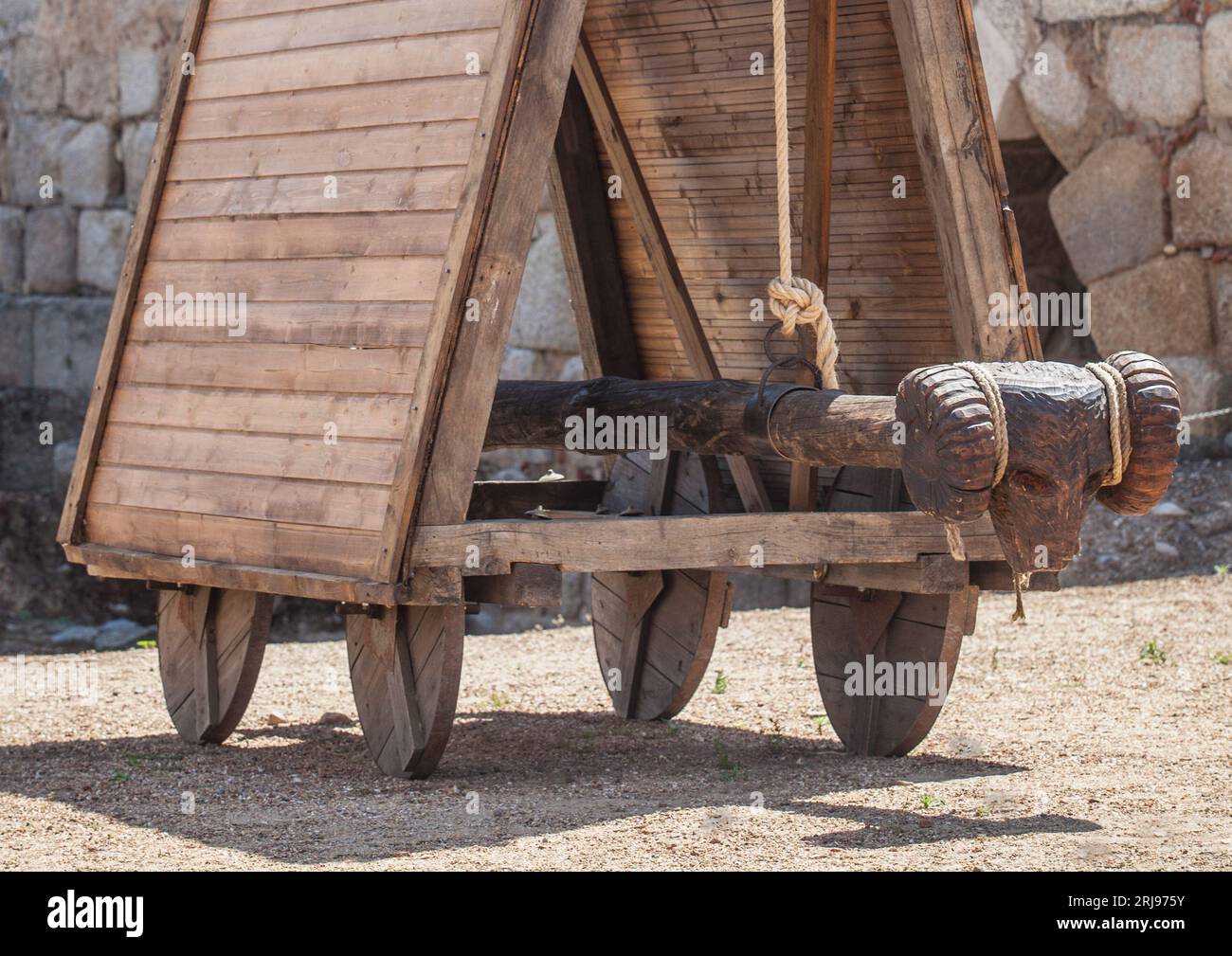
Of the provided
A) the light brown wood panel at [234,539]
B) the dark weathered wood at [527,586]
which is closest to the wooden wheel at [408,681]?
the dark weathered wood at [527,586]

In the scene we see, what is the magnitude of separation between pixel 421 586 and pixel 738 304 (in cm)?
223

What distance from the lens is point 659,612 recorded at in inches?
262

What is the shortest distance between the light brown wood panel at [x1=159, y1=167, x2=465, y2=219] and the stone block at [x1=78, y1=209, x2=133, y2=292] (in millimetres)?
6755

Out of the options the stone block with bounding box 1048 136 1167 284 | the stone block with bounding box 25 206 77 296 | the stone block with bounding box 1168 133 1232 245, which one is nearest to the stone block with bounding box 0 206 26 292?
the stone block with bounding box 25 206 77 296

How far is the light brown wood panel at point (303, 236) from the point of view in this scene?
4.88 m

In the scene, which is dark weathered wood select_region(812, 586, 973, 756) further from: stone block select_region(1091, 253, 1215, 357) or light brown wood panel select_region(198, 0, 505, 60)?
stone block select_region(1091, 253, 1215, 357)

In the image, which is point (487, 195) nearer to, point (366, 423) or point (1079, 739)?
point (366, 423)

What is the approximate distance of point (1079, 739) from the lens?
5.78 m

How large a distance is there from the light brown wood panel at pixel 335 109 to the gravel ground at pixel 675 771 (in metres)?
1.92

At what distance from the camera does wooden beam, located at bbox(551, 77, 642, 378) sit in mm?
6770

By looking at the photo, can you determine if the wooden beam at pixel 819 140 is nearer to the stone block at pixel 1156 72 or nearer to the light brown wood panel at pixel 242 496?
the light brown wood panel at pixel 242 496

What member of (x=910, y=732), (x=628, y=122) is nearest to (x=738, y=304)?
(x=628, y=122)

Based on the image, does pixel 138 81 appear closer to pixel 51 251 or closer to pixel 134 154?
pixel 134 154

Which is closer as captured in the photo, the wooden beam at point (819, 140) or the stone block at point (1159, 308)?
the wooden beam at point (819, 140)
